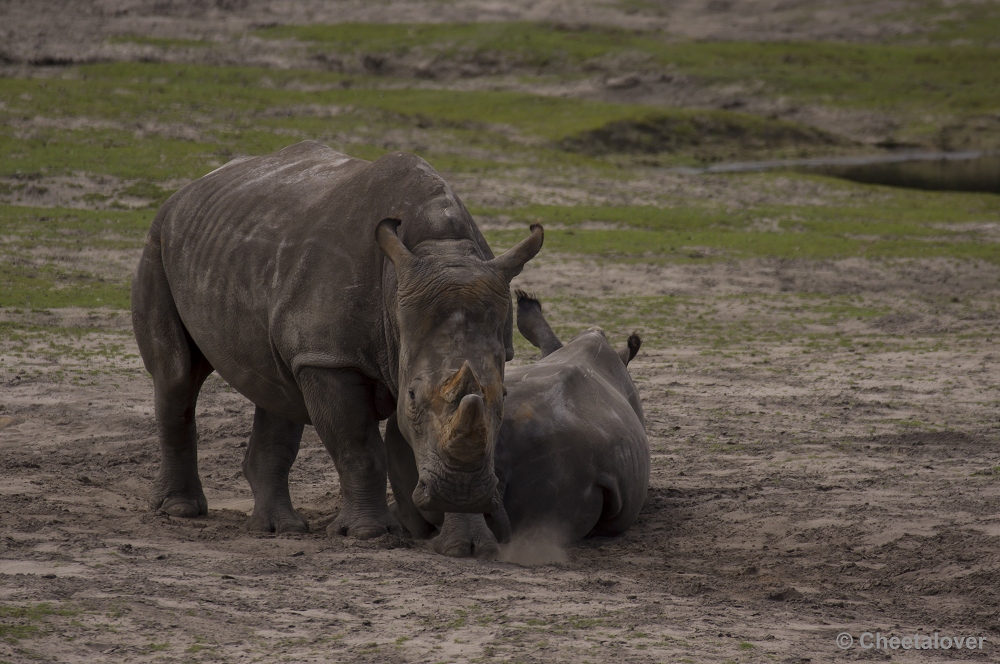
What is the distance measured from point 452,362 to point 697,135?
27.2m

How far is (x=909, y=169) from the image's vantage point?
2880cm

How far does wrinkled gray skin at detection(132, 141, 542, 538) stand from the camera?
5.39m

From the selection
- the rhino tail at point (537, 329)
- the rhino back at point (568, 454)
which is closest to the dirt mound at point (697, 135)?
the rhino tail at point (537, 329)

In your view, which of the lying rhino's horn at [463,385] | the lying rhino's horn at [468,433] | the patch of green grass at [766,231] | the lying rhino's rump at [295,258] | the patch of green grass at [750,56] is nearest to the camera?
the lying rhino's horn at [468,433]

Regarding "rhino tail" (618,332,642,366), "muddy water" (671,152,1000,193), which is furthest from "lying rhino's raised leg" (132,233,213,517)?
"muddy water" (671,152,1000,193)

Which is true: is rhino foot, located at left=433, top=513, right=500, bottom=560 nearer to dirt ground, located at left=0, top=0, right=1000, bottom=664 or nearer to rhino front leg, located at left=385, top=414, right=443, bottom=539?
dirt ground, located at left=0, top=0, right=1000, bottom=664

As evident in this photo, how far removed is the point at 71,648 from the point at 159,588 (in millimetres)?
695

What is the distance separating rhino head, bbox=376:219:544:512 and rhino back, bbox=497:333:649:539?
0.99 meters

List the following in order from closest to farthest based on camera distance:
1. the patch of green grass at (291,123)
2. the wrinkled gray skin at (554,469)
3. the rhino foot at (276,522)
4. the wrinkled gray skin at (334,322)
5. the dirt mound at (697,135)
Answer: the wrinkled gray skin at (334,322) < the wrinkled gray skin at (554,469) < the rhino foot at (276,522) < the patch of green grass at (291,123) < the dirt mound at (697,135)

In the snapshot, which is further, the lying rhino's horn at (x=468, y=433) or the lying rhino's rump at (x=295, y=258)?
the lying rhino's rump at (x=295, y=258)

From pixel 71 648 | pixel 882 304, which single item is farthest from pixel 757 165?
pixel 71 648

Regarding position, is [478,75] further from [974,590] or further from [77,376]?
[974,590]

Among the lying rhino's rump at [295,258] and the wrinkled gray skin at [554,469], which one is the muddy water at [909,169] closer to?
the wrinkled gray skin at [554,469]

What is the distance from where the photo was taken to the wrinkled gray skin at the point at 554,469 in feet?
21.3
